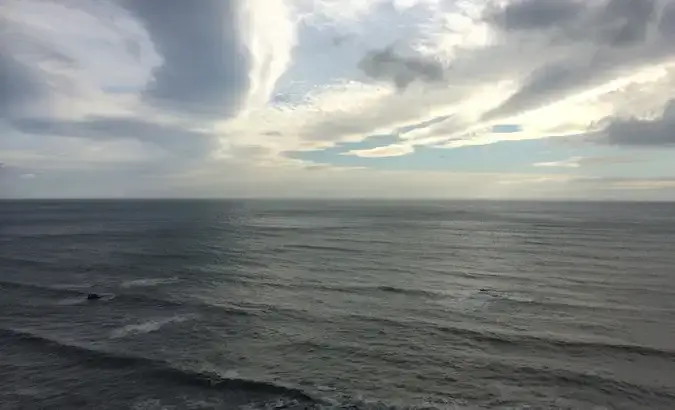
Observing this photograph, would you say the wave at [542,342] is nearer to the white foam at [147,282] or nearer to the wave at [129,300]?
the wave at [129,300]

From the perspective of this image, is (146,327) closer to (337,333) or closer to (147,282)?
(337,333)

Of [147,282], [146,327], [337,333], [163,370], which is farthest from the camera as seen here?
[147,282]

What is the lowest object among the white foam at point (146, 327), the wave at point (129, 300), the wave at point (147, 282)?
the white foam at point (146, 327)

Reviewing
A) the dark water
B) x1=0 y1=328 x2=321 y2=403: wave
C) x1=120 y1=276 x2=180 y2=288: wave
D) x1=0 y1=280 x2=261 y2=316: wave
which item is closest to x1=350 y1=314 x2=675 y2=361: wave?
the dark water

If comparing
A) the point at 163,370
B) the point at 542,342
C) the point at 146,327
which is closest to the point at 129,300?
the point at 146,327

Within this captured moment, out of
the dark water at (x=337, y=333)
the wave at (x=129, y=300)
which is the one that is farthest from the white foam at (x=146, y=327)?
the wave at (x=129, y=300)

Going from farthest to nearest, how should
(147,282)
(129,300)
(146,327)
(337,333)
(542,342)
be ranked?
(147,282) < (129,300) < (146,327) < (337,333) < (542,342)
